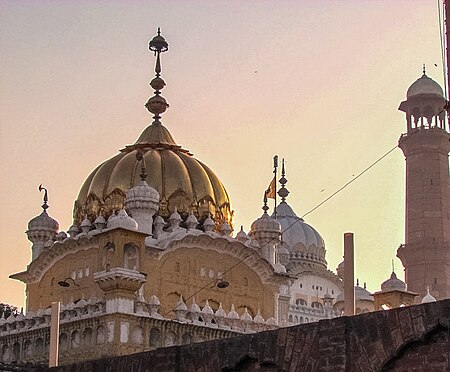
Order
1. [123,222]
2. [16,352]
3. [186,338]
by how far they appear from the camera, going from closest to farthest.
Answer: [186,338] < [123,222] < [16,352]

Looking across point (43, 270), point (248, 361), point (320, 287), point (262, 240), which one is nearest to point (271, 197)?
point (320, 287)

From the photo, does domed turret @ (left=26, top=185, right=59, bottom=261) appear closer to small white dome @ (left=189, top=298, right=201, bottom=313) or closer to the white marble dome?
small white dome @ (left=189, top=298, right=201, bottom=313)

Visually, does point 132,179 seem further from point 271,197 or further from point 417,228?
point 417,228

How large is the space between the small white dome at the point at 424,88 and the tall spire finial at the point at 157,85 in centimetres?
1769

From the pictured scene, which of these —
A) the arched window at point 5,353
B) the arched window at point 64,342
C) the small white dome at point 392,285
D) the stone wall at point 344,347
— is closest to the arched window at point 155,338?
the arched window at point 64,342

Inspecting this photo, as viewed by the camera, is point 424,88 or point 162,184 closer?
point 162,184

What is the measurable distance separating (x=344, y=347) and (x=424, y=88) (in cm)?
3682

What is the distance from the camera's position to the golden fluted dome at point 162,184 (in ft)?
88.1

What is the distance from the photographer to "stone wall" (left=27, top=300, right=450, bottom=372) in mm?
8922

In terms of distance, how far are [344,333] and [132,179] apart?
58.5 ft

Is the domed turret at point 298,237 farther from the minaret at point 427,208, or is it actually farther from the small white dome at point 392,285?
the small white dome at point 392,285

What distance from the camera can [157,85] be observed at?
29812 mm

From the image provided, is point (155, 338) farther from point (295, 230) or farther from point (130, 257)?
point (295, 230)

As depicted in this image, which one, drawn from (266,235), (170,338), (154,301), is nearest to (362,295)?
(266,235)
